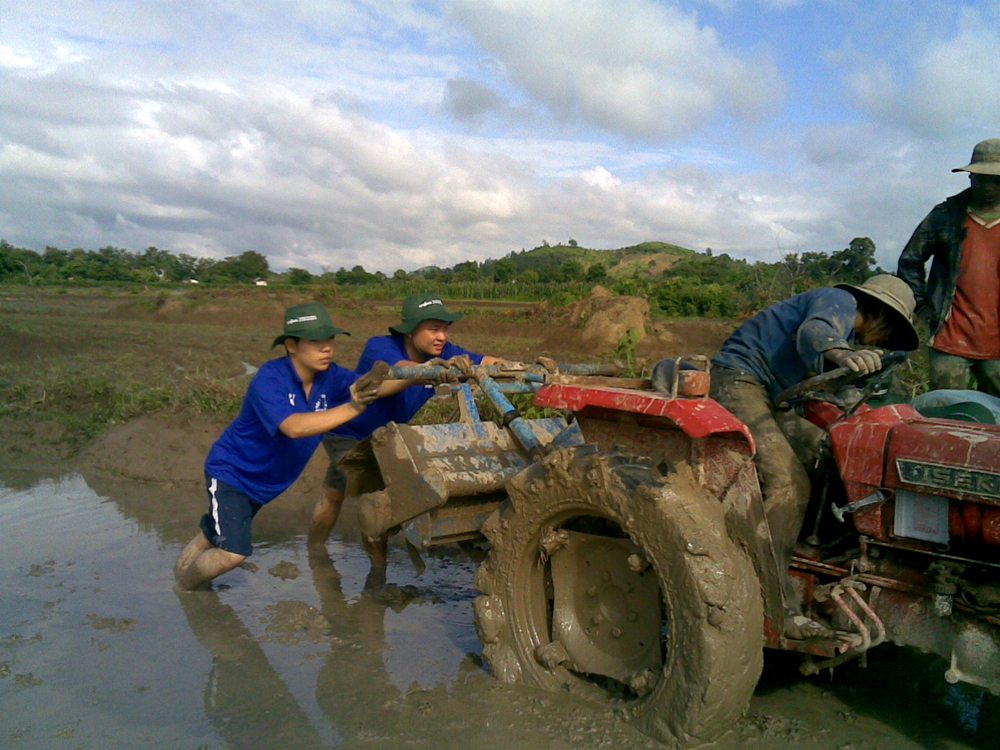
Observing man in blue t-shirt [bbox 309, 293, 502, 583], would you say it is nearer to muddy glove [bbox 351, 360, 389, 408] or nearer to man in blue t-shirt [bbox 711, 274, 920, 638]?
muddy glove [bbox 351, 360, 389, 408]

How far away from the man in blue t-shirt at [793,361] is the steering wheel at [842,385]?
0.07 m

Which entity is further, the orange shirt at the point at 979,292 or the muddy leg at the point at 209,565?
the muddy leg at the point at 209,565

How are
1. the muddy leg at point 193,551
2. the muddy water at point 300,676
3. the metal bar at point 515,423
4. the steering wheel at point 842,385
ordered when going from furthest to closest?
the muddy leg at point 193,551, the metal bar at point 515,423, the muddy water at point 300,676, the steering wheel at point 842,385

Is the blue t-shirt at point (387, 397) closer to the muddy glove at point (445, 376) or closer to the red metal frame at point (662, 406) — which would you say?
the muddy glove at point (445, 376)

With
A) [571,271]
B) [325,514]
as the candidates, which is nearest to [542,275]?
[571,271]

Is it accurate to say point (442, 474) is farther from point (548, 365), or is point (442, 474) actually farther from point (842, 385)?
point (842, 385)

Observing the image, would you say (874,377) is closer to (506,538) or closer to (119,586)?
(506,538)

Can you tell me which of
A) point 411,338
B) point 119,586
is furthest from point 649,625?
point 119,586

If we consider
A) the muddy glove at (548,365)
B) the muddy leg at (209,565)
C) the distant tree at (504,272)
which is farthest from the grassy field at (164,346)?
the distant tree at (504,272)

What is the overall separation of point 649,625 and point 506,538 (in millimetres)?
652

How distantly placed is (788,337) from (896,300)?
437 mm

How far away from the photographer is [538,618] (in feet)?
10.3

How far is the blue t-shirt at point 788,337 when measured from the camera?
2928 millimetres

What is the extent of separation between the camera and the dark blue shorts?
4.19m
